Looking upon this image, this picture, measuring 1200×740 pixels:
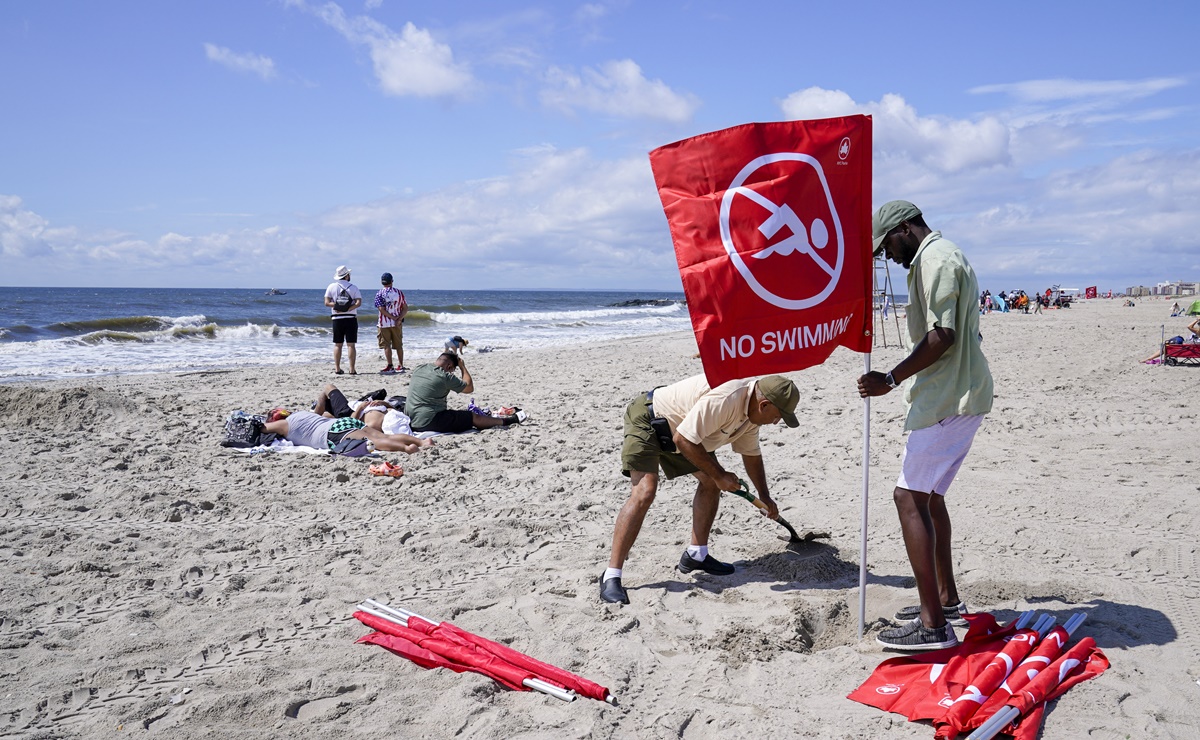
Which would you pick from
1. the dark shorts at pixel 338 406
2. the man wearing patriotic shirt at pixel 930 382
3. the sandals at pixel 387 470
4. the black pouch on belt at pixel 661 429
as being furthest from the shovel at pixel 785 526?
the dark shorts at pixel 338 406

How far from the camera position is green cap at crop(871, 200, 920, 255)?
10.9 ft

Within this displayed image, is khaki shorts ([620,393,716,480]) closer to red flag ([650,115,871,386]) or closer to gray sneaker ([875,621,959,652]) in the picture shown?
red flag ([650,115,871,386])

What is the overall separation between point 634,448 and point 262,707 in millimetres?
2100

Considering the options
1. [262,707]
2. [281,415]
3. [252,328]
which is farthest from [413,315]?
[262,707]

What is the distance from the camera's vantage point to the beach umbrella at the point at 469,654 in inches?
123

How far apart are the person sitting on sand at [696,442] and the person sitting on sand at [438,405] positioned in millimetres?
4188

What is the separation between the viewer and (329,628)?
3.75 meters

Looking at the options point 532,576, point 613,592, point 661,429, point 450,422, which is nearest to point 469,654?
point 613,592

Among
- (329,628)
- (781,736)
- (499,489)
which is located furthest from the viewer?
(499,489)

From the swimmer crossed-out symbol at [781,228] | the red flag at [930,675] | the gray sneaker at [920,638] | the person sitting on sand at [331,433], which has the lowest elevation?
the red flag at [930,675]

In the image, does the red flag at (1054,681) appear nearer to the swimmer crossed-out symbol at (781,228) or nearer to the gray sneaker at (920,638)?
the gray sneaker at (920,638)

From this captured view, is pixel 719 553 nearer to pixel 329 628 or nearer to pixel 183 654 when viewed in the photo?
pixel 329 628

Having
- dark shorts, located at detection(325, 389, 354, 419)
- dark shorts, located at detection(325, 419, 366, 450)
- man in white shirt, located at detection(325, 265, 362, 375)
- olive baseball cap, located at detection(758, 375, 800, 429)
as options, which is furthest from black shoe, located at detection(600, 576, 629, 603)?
man in white shirt, located at detection(325, 265, 362, 375)

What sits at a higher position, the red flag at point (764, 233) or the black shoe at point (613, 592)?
the red flag at point (764, 233)
